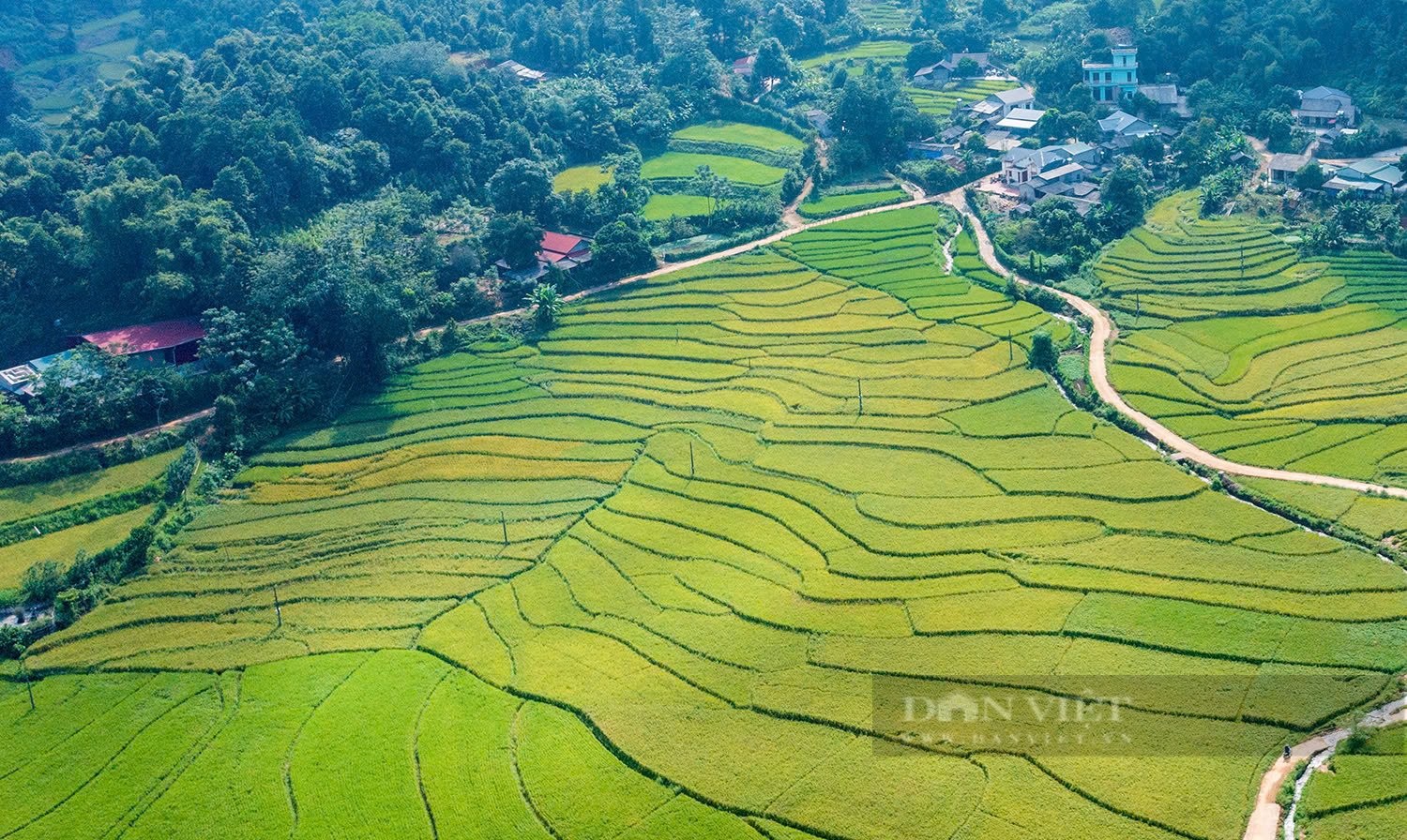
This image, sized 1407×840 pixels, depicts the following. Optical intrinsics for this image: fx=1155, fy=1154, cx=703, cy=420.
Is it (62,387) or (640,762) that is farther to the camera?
(62,387)

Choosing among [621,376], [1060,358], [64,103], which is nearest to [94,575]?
[621,376]

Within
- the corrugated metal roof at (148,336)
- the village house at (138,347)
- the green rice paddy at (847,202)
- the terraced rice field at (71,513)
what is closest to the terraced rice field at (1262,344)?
Result: the green rice paddy at (847,202)

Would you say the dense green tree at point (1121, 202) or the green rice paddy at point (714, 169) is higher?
the green rice paddy at point (714, 169)

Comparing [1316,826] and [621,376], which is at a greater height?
[621,376]

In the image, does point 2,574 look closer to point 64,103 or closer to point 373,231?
point 373,231

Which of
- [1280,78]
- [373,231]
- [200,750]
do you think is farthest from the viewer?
[1280,78]

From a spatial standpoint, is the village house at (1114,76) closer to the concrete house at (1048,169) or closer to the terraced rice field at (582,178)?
the concrete house at (1048,169)
